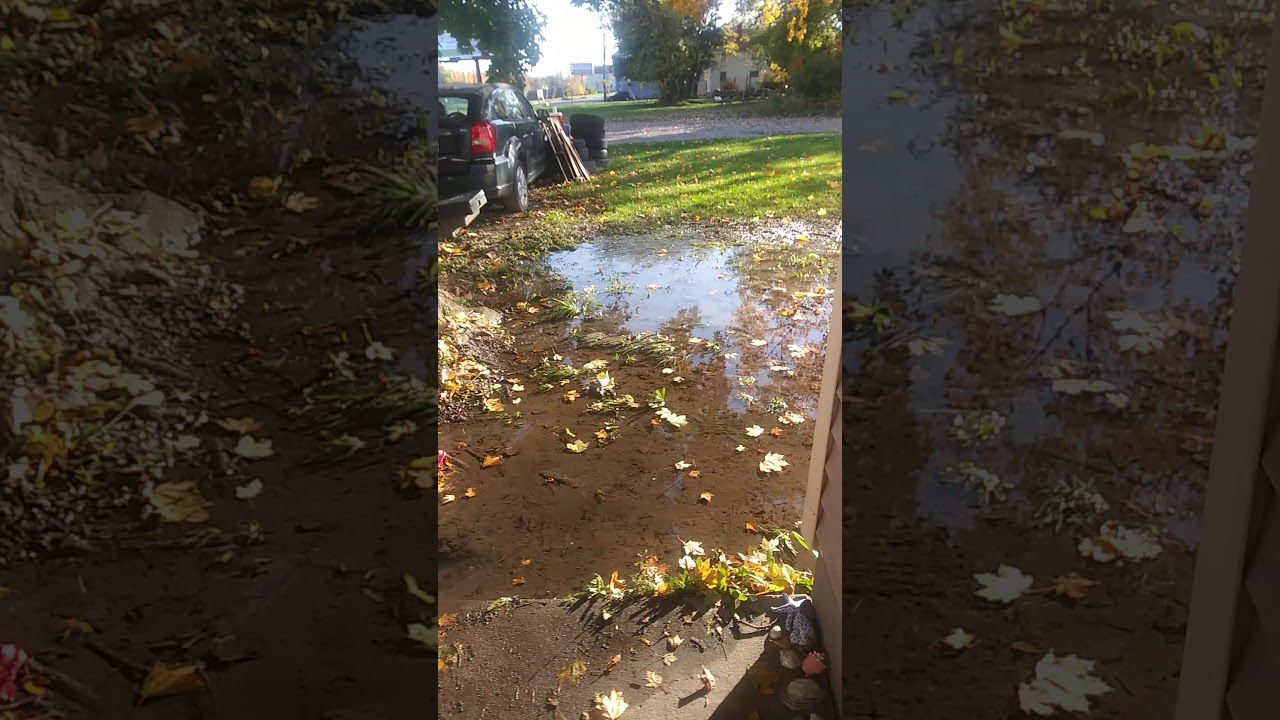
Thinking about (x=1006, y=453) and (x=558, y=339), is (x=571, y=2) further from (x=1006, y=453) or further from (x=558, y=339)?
(x=1006, y=453)

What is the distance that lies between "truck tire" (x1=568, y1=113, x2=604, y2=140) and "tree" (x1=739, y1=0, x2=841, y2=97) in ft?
8.28

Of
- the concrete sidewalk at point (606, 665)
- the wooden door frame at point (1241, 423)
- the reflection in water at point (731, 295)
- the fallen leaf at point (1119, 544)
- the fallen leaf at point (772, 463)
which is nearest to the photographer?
the wooden door frame at point (1241, 423)

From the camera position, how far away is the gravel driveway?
12609 millimetres

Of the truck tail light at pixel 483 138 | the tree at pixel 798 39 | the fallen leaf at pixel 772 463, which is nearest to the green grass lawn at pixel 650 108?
the tree at pixel 798 39

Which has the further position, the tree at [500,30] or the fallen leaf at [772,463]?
the tree at [500,30]

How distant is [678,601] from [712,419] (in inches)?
89.7

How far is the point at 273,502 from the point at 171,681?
1.44 feet

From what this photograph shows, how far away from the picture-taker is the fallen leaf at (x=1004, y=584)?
165 cm

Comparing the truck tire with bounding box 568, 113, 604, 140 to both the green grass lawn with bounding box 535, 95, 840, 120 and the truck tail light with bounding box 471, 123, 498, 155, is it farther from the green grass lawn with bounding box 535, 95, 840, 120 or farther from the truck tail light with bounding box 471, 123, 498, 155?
the truck tail light with bounding box 471, 123, 498, 155

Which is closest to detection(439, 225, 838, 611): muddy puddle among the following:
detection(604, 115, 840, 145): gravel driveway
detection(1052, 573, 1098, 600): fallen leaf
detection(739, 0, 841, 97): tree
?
detection(1052, 573, 1098, 600): fallen leaf

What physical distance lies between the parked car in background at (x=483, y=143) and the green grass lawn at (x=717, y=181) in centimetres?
121

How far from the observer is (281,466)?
65.7 inches

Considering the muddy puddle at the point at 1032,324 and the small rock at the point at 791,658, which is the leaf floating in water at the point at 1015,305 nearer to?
the muddy puddle at the point at 1032,324

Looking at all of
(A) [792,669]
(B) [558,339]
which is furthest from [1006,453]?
(B) [558,339]
